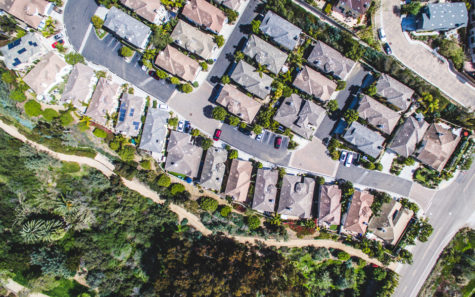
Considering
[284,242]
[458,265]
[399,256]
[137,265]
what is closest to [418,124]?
[399,256]

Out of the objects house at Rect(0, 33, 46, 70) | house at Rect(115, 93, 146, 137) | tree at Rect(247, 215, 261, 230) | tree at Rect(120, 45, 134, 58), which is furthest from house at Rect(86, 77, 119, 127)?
tree at Rect(247, 215, 261, 230)

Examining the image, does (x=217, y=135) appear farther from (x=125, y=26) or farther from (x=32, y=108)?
(x=32, y=108)

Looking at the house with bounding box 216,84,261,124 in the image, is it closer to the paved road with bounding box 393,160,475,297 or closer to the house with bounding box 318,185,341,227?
the house with bounding box 318,185,341,227

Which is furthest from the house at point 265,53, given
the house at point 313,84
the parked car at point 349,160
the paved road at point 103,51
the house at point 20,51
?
the house at point 20,51

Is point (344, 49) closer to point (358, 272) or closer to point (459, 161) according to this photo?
point (459, 161)

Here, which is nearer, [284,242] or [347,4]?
[347,4]

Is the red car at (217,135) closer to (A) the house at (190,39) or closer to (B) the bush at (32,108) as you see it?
(A) the house at (190,39)
